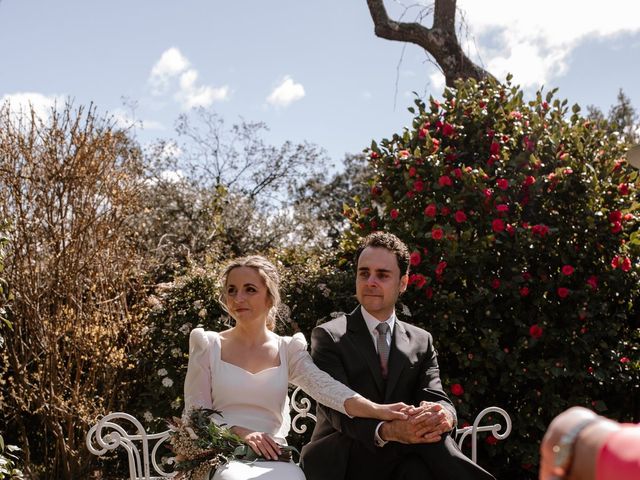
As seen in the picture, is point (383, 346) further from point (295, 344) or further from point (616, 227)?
point (616, 227)

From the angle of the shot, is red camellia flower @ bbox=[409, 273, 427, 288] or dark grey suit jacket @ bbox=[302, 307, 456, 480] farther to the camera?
red camellia flower @ bbox=[409, 273, 427, 288]

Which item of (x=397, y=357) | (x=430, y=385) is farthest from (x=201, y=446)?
(x=430, y=385)

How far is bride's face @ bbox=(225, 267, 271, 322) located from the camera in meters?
3.75

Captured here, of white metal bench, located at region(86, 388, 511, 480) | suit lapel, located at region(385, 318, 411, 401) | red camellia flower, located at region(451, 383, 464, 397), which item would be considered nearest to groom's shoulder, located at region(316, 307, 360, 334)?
suit lapel, located at region(385, 318, 411, 401)

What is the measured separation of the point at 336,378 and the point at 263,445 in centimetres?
45

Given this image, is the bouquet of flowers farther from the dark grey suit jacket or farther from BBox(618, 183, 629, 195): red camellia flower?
BBox(618, 183, 629, 195): red camellia flower

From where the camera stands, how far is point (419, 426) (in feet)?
10.3

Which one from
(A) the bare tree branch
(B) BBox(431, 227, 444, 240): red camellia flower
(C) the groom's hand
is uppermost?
(A) the bare tree branch

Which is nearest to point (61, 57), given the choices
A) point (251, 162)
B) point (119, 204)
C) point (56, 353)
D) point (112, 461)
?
point (119, 204)

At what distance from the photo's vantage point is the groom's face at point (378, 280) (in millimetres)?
3682

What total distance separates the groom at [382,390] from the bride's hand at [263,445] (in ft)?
0.72

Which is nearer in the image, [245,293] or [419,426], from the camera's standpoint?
[419,426]

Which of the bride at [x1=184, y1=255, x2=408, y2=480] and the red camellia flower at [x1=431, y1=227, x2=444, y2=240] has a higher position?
the red camellia flower at [x1=431, y1=227, x2=444, y2=240]

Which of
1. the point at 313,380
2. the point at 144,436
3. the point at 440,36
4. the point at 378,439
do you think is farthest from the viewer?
the point at 440,36
